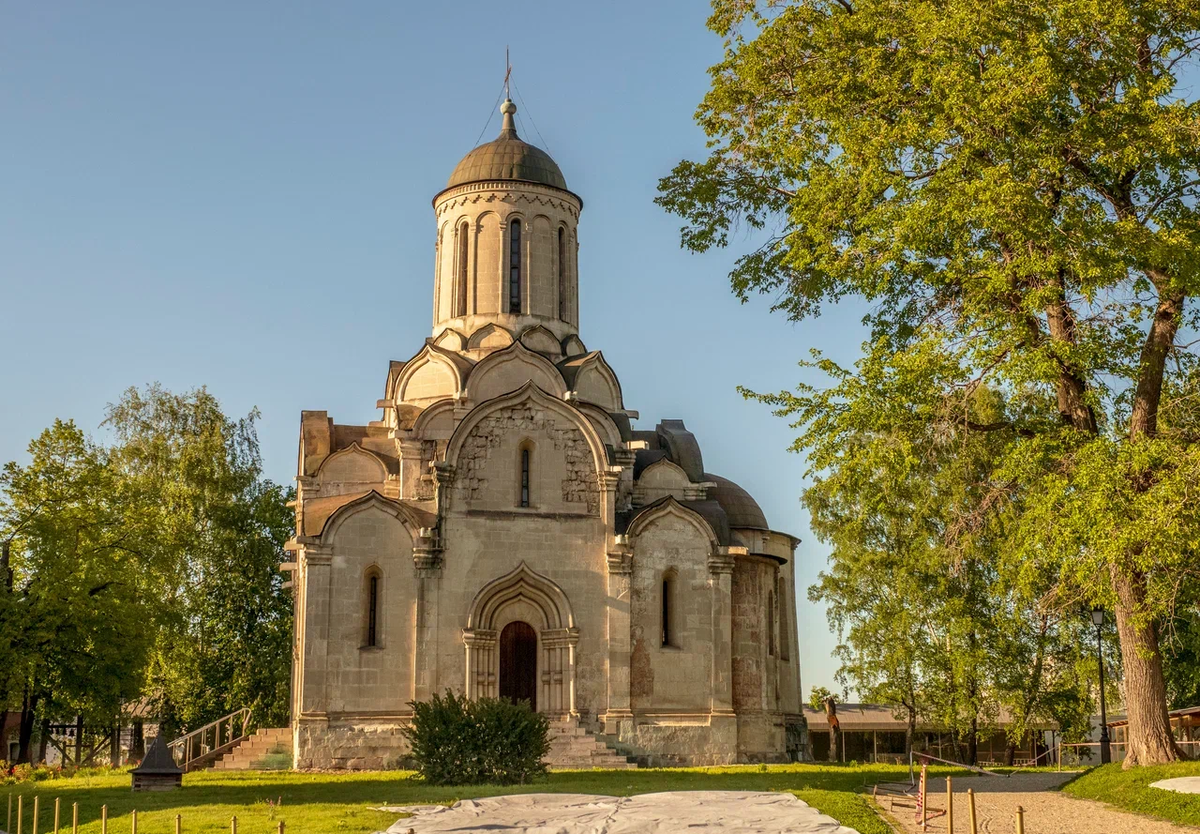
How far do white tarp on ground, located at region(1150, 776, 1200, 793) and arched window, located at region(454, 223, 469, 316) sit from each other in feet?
64.8

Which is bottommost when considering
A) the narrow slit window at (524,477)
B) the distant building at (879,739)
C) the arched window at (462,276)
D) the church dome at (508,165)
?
the distant building at (879,739)

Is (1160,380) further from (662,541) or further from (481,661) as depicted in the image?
(481,661)

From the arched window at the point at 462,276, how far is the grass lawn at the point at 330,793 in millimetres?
11569

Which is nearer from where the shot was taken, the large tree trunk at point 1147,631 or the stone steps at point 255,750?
the large tree trunk at point 1147,631

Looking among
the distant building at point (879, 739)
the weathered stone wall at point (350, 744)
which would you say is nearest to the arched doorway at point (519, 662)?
the weathered stone wall at point (350, 744)

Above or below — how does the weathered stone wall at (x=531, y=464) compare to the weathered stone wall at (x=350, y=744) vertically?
above

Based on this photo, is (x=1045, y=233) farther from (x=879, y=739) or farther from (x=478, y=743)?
(x=879, y=739)

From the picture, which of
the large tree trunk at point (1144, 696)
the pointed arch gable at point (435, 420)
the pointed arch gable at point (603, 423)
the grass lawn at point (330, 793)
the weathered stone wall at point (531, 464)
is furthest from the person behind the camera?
the pointed arch gable at point (603, 423)

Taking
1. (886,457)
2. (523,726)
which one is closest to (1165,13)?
(886,457)

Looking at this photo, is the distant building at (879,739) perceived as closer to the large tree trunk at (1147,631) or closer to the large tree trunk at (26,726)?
the large tree trunk at (26,726)

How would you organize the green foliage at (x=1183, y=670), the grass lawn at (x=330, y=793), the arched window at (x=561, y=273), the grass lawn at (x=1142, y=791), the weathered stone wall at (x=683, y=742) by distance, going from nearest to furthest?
the grass lawn at (x=1142, y=791) < the grass lawn at (x=330, y=793) < the weathered stone wall at (x=683, y=742) < the arched window at (x=561, y=273) < the green foliage at (x=1183, y=670)

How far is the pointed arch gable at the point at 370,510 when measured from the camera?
26.8 metres

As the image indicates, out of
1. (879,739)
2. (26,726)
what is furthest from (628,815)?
(879,739)

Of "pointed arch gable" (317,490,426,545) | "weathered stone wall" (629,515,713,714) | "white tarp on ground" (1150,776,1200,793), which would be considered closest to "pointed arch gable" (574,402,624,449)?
"weathered stone wall" (629,515,713,714)
